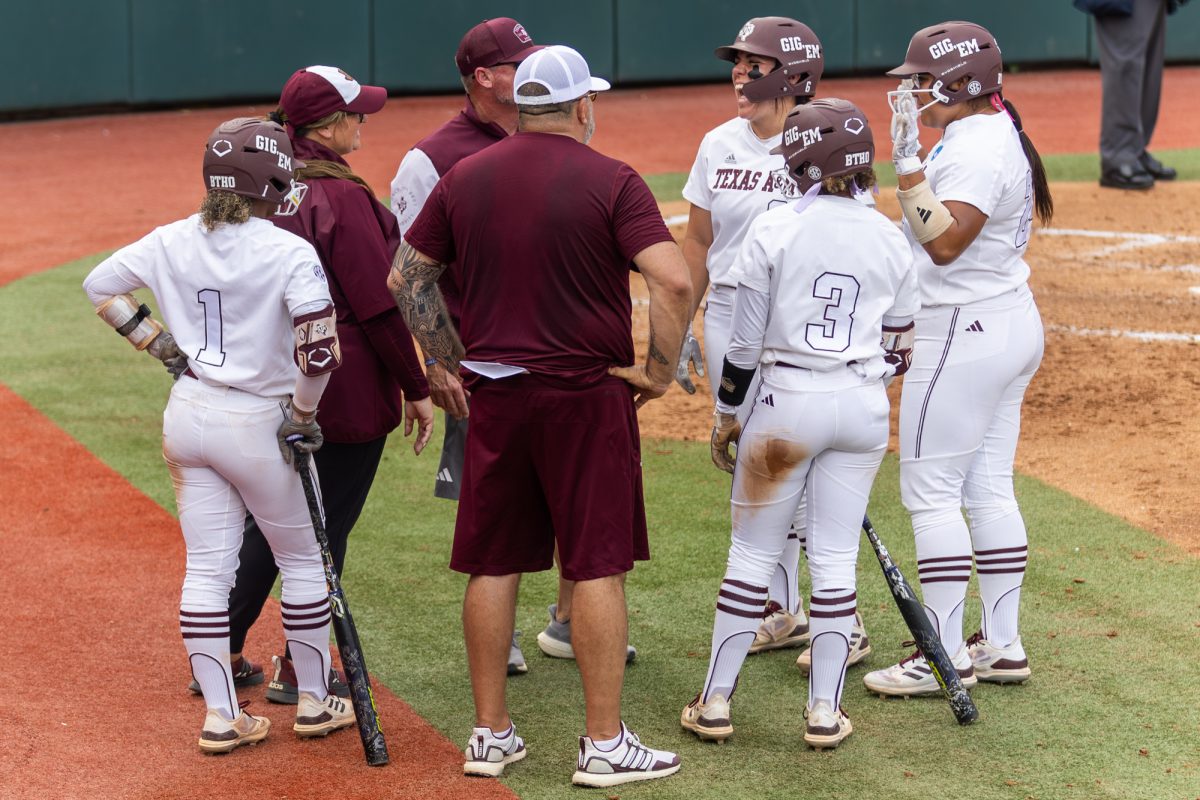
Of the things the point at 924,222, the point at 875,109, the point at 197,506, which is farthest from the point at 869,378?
the point at 875,109

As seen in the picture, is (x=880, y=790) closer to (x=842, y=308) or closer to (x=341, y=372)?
(x=842, y=308)

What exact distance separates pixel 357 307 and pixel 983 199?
1833 mm

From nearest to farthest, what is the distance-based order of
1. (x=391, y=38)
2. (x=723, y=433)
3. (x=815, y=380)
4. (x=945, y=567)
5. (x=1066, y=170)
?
1. (x=815, y=380)
2. (x=723, y=433)
3. (x=945, y=567)
4. (x=1066, y=170)
5. (x=391, y=38)

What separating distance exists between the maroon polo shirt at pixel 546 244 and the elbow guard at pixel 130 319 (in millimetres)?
842

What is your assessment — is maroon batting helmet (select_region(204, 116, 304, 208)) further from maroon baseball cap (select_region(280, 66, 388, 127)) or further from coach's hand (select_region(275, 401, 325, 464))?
coach's hand (select_region(275, 401, 325, 464))

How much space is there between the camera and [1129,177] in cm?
1252

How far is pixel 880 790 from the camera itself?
3939 millimetres

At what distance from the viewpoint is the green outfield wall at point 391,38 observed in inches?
647

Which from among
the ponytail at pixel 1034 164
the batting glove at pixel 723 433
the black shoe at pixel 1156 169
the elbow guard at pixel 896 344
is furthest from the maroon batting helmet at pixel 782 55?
the black shoe at pixel 1156 169

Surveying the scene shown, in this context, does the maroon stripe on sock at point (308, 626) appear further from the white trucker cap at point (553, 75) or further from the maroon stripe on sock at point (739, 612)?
the white trucker cap at point (553, 75)

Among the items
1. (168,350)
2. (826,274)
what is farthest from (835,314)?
(168,350)

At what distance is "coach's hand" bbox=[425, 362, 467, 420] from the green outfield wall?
1318cm

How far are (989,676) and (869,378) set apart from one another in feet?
3.78

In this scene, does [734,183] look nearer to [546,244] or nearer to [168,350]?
[546,244]
